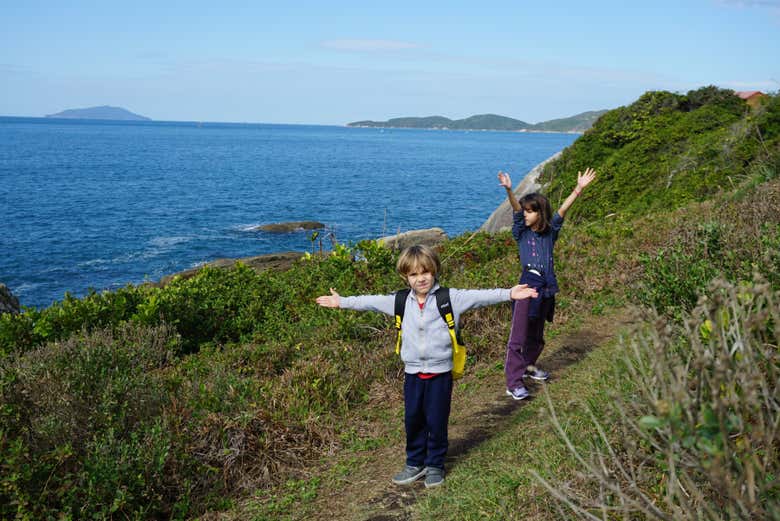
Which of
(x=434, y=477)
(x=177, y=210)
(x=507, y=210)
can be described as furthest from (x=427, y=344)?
(x=177, y=210)

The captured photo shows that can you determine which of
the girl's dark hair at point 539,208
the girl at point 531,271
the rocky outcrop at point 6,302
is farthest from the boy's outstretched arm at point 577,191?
the rocky outcrop at point 6,302

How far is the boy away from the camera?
5027 mm

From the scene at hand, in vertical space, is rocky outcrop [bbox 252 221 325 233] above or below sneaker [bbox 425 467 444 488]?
below

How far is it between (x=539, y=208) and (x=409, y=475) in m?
3.07

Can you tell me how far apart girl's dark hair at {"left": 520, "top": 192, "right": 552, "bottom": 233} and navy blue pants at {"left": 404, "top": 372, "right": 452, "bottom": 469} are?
2335 mm

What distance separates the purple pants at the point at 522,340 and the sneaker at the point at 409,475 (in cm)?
198

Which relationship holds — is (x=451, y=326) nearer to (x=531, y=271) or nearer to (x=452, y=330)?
(x=452, y=330)

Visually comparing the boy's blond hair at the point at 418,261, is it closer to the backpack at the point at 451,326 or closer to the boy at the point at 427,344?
the boy at the point at 427,344

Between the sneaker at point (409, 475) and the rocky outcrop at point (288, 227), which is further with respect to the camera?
the rocky outcrop at point (288, 227)

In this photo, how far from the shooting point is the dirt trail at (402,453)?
5133 millimetres

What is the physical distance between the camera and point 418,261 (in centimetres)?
502

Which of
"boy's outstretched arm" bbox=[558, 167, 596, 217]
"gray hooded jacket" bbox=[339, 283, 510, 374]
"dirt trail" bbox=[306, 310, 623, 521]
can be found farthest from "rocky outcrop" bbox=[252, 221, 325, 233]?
"gray hooded jacket" bbox=[339, 283, 510, 374]

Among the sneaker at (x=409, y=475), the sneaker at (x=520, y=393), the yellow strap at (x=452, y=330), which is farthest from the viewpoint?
the sneaker at (x=520, y=393)

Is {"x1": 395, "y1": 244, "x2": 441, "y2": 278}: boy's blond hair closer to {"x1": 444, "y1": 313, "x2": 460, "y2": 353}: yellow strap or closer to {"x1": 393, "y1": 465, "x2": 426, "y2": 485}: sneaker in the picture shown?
{"x1": 444, "y1": 313, "x2": 460, "y2": 353}: yellow strap
